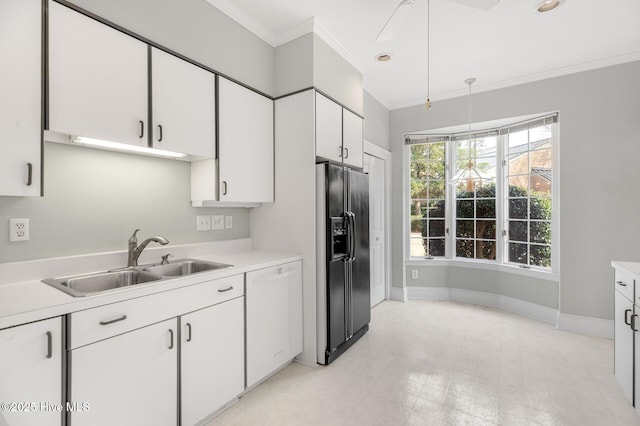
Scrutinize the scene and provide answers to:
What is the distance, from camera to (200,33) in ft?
7.20

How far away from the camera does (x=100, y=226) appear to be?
1854mm

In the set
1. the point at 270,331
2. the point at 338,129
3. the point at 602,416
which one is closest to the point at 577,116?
the point at 338,129

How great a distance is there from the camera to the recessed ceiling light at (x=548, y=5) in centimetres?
227

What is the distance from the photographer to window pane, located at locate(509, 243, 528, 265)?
3.82 metres

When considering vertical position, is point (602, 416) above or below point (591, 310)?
below

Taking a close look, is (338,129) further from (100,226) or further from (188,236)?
(100,226)

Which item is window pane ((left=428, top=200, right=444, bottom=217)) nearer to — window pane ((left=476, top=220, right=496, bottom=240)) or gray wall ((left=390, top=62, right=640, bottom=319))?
window pane ((left=476, top=220, right=496, bottom=240))

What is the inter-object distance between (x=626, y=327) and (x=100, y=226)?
3.35 m

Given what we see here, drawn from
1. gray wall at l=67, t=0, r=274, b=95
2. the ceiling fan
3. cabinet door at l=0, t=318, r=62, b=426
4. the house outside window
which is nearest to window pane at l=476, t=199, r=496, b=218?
the house outside window

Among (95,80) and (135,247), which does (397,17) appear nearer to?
(95,80)

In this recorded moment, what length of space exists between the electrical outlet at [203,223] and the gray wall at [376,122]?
7.29 ft

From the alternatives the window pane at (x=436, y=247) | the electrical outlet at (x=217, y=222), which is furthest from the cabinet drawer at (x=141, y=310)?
the window pane at (x=436, y=247)

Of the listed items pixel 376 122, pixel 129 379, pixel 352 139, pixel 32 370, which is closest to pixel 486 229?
pixel 376 122

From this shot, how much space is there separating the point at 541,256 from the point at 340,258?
2.63 meters
